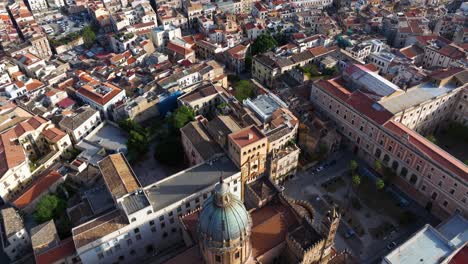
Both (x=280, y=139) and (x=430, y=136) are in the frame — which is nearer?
(x=280, y=139)

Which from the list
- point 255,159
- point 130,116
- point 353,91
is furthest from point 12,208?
point 353,91

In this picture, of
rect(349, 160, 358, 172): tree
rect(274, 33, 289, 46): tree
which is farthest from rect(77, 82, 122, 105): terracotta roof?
rect(349, 160, 358, 172): tree

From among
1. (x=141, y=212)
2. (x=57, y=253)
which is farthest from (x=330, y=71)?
(x=57, y=253)

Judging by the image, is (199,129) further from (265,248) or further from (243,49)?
(243,49)

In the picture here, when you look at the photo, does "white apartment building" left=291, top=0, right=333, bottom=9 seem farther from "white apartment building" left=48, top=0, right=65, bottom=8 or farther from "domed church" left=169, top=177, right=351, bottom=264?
"domed church" left=169, top=177, right=351, bottom=264

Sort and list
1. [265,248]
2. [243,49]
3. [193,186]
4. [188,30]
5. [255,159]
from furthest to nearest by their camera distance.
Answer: [188,30] < [243,49] < [255,159] < [193,186] < [265,248]

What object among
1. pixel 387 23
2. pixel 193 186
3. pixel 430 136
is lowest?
pixel 430 136

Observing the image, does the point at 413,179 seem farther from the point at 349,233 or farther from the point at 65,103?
the point at 65,103
